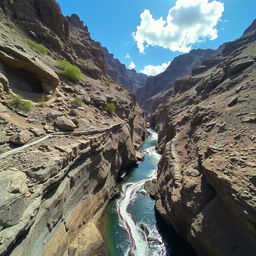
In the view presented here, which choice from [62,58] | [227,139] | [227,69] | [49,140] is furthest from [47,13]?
[227,139]

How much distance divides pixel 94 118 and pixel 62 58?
16.6m

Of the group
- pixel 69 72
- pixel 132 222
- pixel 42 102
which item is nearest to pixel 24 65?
pixel 42 102

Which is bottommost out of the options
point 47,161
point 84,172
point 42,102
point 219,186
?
point 219,186

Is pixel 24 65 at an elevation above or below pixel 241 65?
below

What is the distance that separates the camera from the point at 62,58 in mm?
32812

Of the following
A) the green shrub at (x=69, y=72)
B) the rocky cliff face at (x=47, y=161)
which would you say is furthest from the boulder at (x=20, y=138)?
the green shrub at (x=69, y=72)

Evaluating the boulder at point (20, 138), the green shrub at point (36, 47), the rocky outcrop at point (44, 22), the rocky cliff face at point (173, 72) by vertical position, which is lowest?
the boulder at point (20, 138)

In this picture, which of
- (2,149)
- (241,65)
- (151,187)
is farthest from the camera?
(241,65)

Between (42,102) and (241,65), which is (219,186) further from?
(241,65)

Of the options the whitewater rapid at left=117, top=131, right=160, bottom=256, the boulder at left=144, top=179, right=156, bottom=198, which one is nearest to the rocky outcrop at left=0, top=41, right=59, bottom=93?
the whitewater rapid at left=117, top=131, right=160, bottom=256

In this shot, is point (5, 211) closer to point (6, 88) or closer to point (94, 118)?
point (6, 88)

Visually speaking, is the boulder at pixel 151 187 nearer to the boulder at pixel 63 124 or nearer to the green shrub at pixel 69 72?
the boulder at pixel 63 124

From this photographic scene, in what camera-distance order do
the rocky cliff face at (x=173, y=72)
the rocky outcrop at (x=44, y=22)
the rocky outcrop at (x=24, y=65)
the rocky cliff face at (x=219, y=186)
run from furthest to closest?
the rocky cliff face at (x=173, y=72), the rocky outcrop at (x=44, y=22), the rocky outcrop at (x=24, y=65), the rocky cliff face at (x=219, y=186)

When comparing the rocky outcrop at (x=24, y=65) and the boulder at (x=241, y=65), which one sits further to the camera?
the boulder at (x=241, y=65)
